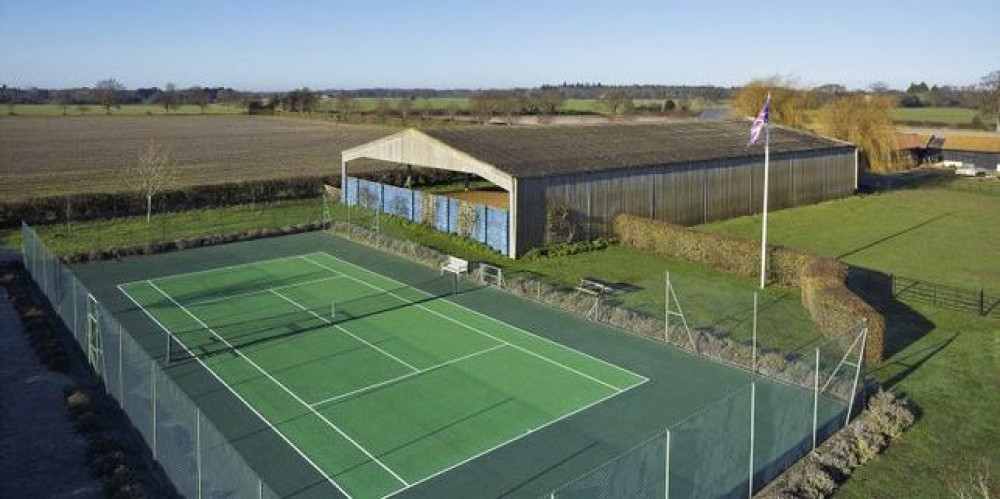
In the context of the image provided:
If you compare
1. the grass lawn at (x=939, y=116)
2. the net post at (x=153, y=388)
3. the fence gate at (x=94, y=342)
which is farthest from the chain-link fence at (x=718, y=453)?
the grass lawn at (x=939, y=116)

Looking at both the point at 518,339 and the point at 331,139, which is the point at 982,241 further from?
the point at 331,139

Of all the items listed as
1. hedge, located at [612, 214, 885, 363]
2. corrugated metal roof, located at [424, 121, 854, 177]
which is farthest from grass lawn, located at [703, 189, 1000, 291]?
hedge, located at [612, 214, 885, 363]

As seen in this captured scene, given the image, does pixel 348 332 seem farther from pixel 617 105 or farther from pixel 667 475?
pixel 617 105

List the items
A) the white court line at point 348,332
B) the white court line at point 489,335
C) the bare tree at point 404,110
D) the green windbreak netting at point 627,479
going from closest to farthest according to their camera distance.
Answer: the green windbreak netting at point 627,479
the white court line at point 489,335
the white court line at point 348,332
the bare tree at point 404,110

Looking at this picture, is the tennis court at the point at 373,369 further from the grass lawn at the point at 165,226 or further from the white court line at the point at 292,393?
the grass lawn at the point at 165,226

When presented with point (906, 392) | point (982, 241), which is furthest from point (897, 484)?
point (982, 241)

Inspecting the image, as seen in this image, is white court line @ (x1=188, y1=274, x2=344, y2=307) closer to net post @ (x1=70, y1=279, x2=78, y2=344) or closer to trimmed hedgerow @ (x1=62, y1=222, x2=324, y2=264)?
net post @ (x1=70, y1=279, x2=78, y2=344)
